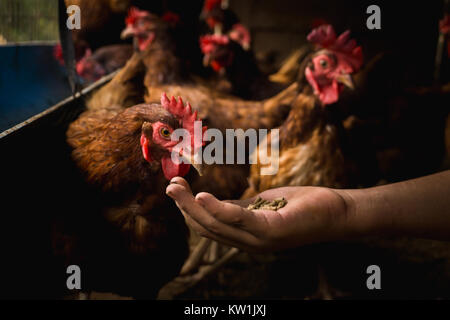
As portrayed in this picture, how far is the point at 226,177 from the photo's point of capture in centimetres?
122

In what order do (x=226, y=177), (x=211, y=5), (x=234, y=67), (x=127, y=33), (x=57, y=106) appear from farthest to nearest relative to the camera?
(x=211, y=5)
(x=234, y=67)
(x=127, y=33)
(x=226, y=177)
(x=57, y=106)

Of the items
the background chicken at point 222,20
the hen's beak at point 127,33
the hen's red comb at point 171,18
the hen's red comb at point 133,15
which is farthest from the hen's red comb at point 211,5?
the hen's beak at point 127,33

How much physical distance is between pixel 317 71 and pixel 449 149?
716 mm

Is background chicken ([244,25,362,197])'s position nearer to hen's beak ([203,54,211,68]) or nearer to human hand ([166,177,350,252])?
human hand ([166,177,350,252])

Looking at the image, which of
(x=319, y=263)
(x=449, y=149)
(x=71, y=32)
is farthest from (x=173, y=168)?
(x=449, y=149)

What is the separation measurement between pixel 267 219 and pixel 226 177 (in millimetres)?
430

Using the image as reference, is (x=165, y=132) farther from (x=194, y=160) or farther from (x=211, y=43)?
(x=211, y=43)

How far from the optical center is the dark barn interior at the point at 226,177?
0.88 meters

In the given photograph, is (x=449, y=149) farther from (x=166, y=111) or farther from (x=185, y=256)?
(x=166, y=111)

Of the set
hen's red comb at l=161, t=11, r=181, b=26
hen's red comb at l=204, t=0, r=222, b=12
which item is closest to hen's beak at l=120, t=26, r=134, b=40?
hen's red comb at l=161, t=11, r=181, b=26

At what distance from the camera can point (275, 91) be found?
1.79 meters

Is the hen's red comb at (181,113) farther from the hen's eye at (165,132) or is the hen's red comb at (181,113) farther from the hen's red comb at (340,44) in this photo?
the hen's red comb at (340,44)

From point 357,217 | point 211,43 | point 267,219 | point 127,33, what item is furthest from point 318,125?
point 211,43

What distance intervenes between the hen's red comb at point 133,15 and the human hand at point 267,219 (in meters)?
1.09
